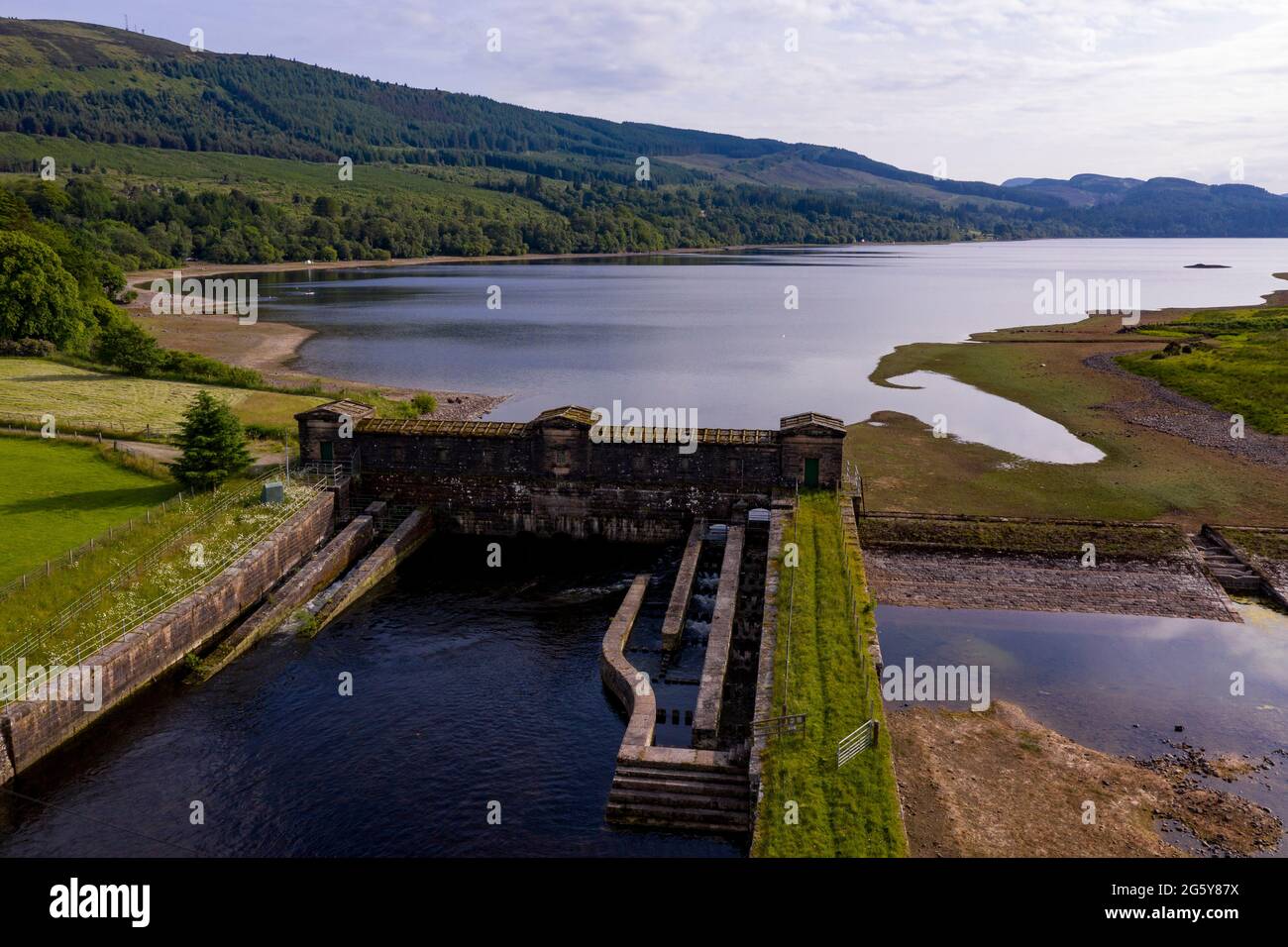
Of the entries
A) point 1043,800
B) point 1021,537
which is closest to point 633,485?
point 1021,537

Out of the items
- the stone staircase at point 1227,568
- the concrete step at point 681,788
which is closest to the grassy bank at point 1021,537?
the stone staircase at point 1227,568

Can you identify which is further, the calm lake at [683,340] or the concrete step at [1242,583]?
the calm lake at [683,340]

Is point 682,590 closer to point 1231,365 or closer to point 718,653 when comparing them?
point 718,653

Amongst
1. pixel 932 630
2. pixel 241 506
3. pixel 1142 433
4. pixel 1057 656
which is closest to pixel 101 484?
pixel 241 506

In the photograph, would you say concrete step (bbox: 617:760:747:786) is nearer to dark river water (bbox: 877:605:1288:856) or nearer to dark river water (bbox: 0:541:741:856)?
dark river water (bbox: 0:541:741:856)

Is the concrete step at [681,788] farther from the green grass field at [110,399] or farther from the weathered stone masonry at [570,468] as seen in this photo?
the green grass field at [110,399]

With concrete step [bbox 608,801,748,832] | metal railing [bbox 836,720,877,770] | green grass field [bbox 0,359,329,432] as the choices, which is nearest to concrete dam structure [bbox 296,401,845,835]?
concrete step [bbox 608,801,748,832]
